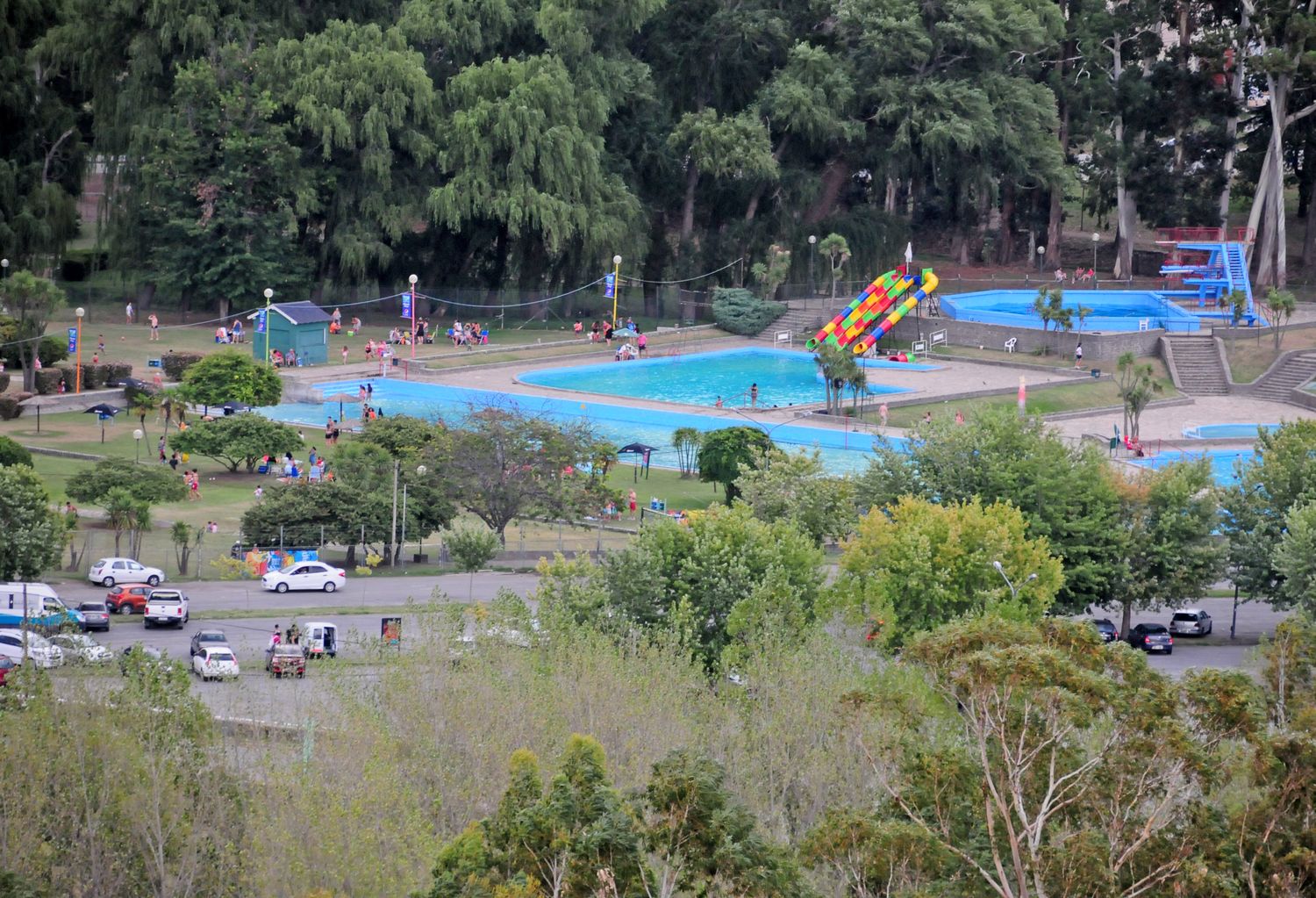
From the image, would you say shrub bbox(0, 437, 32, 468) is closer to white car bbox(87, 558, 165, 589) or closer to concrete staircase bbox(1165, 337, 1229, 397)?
white car bbox(87, 558, 165, 589)

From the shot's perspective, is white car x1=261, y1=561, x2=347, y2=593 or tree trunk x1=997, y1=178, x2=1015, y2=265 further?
tree trunk x1=997, y1=178, x2=1015, y2=265

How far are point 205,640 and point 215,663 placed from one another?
60.4 inches

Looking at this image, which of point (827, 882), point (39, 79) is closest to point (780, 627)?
point (827, 882)

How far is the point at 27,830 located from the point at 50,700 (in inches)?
80.1

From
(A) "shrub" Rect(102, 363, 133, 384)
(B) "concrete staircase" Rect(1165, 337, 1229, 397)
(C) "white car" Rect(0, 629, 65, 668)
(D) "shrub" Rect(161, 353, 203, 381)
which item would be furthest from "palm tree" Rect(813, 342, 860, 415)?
(C) "white car" Rect(0, 629, 65, 668)

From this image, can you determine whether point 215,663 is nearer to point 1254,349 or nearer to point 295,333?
point 295,333

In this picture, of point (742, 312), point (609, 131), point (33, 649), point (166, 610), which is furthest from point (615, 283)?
point (33, 649)

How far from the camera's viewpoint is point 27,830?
736 inches

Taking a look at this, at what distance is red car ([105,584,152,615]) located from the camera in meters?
32.7

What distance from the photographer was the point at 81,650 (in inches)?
875

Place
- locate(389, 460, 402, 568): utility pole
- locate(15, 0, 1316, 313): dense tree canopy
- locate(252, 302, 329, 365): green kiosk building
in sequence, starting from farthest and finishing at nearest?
locate(15, 0, 1316, 313): dense tree canopy
locate(252, 302, 329, 365): green kiosk building
locate(389, 460, 402, 568): utility pole

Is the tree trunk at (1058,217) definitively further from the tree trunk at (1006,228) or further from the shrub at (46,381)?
the shrub at (46,381)

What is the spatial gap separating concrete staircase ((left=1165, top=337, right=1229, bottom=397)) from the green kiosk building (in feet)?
83.0

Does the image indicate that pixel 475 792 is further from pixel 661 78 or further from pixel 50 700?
pixel 661 78
